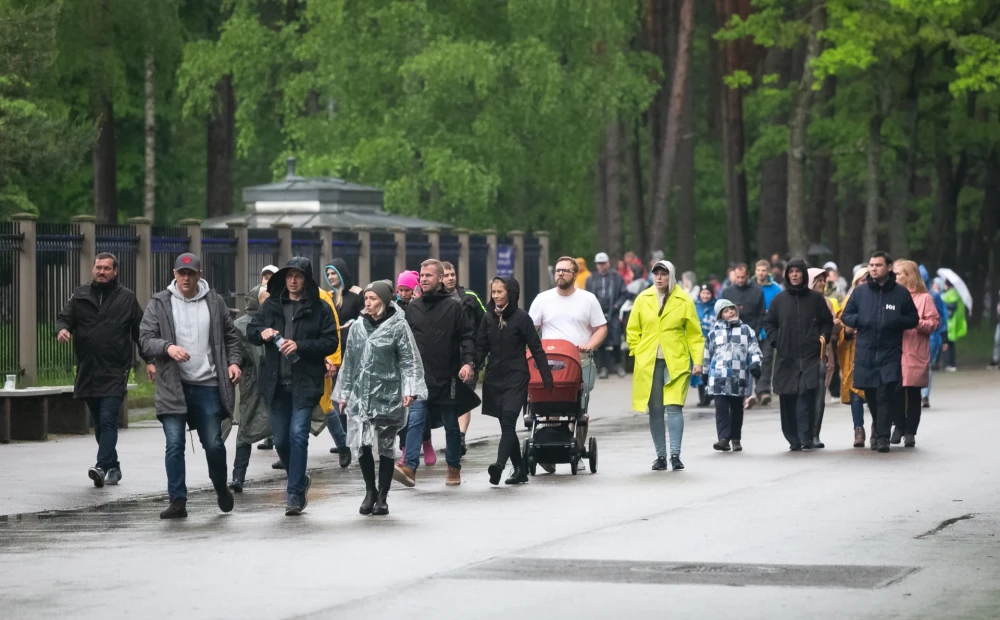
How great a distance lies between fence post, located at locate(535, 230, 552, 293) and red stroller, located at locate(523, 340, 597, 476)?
63.6 ft

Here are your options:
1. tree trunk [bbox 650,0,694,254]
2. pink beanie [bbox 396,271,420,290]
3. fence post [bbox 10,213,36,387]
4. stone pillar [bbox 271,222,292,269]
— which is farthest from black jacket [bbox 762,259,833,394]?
tree trunk [bbox 650,0,694,254]

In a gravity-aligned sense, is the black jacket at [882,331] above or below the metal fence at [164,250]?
below

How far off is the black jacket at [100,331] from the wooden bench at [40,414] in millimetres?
3485

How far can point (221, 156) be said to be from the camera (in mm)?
50125

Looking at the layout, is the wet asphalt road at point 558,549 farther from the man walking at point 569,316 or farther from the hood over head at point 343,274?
the hood over head at point 343,274

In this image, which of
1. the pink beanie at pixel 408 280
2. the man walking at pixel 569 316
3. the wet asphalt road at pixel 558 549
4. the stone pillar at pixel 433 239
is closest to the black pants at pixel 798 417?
the wet asphalt road at pixel 558 549

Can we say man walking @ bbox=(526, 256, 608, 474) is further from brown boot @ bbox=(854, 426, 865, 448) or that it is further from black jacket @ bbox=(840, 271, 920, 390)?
brown boot @ bbox=(854, 426, 865, 448)

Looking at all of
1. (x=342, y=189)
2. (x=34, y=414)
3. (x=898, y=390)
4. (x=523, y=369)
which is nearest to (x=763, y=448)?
(x=898, y=390)

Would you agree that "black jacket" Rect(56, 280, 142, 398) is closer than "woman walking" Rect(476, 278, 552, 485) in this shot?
No

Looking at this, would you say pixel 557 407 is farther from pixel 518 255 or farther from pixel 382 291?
pixel 518 255

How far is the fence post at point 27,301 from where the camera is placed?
76.2ft

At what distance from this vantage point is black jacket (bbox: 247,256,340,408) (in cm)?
1466

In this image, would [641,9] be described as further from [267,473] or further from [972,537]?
[972,537]

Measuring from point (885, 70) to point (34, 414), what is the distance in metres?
27.3
